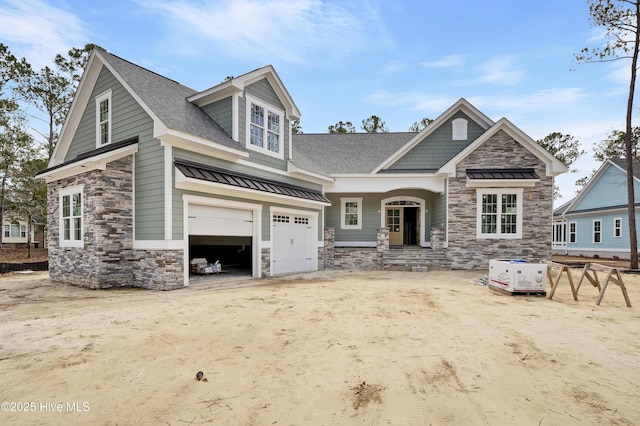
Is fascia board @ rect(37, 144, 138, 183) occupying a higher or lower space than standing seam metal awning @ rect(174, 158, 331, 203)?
higher

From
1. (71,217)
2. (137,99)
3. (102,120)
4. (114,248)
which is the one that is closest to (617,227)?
(137,99)

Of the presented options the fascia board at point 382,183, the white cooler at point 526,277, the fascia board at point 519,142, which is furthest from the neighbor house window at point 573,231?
the white cooler at point 526,277

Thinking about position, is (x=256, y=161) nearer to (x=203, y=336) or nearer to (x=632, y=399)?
(x=203, y=336)

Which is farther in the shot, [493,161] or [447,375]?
[493,161]

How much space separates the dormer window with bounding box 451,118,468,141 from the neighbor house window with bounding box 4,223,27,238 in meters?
42.5

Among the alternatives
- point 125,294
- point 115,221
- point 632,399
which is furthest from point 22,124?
point 632,399

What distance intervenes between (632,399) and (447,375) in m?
1.75

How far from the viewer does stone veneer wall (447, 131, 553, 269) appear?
1478cm

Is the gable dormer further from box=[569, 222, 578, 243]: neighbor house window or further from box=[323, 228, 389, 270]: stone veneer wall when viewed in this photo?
box=[569, 222, 578, 243]: neighbor house window

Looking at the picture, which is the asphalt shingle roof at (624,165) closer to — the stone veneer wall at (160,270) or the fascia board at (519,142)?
the fascia board at (519,142)

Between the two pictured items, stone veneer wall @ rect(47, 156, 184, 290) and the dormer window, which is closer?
stone veneer wall @ rect(47, 156, 184, 290)

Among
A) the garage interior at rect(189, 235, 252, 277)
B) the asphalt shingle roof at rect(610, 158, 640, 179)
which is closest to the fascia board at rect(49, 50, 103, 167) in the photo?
the garage interior at rect(189, 235, 252, 277)

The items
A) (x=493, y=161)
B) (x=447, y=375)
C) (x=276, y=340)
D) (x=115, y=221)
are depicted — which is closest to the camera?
(x=447, y=375)

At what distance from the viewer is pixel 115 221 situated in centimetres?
980
